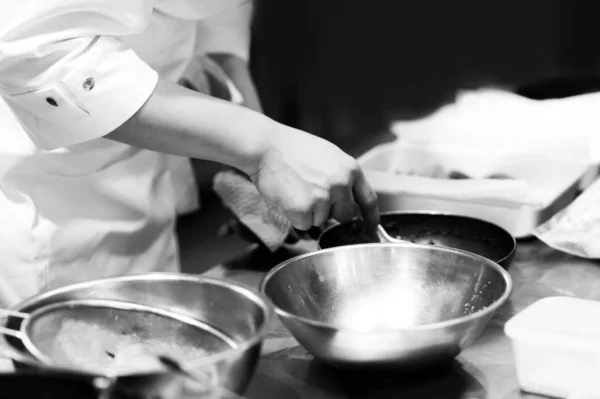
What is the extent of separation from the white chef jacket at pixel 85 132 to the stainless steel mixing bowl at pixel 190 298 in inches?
10.6

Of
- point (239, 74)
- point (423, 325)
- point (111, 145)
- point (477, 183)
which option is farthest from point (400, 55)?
point (423, 325)

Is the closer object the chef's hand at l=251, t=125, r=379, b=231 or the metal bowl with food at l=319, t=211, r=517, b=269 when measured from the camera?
the chef's hand at l=251, t=125, r=379, b=231

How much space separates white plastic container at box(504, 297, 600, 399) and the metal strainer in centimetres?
32

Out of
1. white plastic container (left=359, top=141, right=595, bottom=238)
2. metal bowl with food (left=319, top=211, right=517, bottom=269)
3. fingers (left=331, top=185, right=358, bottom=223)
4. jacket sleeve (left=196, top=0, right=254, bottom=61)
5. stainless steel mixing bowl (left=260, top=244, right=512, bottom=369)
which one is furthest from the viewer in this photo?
jacket sleeve (left=196, top=0, right=254, bottom=61)

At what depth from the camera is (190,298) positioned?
86 cm

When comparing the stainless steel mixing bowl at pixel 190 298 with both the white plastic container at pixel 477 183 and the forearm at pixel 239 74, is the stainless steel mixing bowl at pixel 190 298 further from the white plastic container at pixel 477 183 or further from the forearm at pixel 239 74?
the forearm at pixel 239 74

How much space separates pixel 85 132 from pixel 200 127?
0.55 feet

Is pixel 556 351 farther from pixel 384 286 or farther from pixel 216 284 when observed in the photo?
pixel 216 284

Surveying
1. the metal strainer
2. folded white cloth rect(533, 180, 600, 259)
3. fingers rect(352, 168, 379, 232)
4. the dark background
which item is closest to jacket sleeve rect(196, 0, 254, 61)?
the dark background

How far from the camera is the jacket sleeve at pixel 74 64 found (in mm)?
965

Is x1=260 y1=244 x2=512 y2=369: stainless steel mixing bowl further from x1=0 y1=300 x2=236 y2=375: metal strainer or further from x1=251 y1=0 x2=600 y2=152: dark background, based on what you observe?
x1=251 y1=0 x2=600 y2=152: dark background

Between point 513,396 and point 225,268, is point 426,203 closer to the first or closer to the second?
point 225,268

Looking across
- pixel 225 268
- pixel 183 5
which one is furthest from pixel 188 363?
pixel 183 5

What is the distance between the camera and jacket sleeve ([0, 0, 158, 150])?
3.17ft
